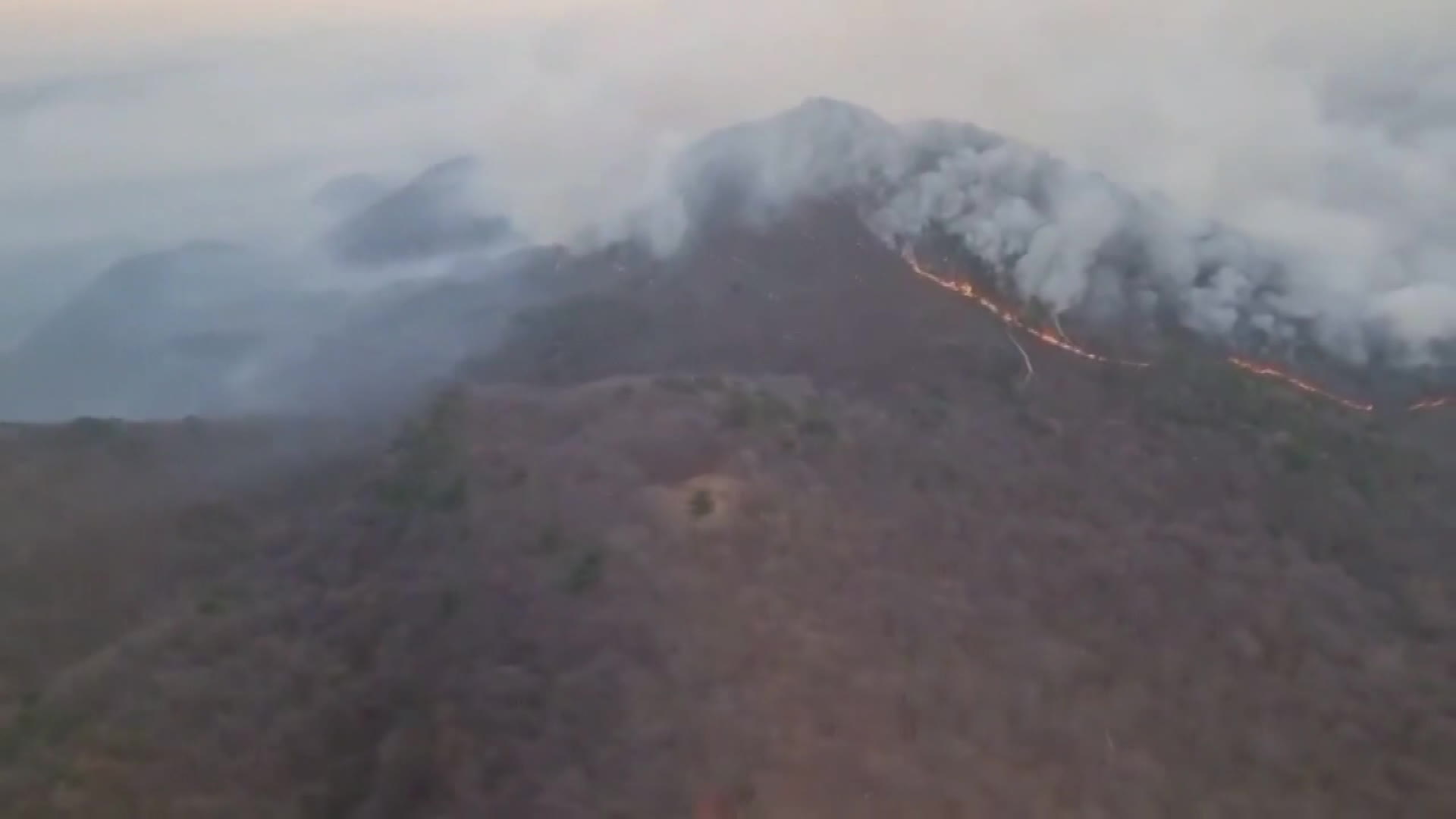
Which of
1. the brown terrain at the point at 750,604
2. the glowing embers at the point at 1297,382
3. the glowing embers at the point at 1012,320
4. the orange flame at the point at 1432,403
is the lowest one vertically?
the brown terrain at the point at 750,604

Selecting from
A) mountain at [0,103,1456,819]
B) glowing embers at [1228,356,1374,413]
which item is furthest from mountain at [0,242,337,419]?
glowing embers at [1228,356,1374,413]

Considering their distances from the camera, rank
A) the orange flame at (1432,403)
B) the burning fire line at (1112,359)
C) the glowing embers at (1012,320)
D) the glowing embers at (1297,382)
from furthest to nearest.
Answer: the orange flame at (1432,403) < the glowing embers at (1297,382) < the burning fire line at (1112,359) < the glowing embers at (1012,320)

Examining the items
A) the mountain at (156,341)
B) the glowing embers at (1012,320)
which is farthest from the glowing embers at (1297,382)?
the mountain at (156,341)

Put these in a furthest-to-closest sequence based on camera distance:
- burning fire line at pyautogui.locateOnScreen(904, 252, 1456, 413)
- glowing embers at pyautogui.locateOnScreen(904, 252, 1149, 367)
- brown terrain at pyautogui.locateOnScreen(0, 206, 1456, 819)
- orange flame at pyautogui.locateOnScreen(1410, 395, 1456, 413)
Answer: orange flame at pyautogui.locateOnScreen(1410, 395, 1456, 413)
burning fire line at pyautogui.locateOnScreen(904, 252, 1456, 413)
glowing embers at pyautogui.locateOnScreen(904, 252, 1149, 367)
brown terrain at pyautogui.locateOnScreen(0, 206, 1456, 819)

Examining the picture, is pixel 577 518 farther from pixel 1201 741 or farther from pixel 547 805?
pixel 1201 741

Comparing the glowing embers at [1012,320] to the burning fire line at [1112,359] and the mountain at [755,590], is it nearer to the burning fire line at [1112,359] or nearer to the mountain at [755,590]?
the burning fire line at [1112,359]

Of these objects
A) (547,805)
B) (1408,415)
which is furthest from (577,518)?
(1408,415)

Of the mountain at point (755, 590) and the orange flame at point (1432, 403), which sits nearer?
the mountain at point (755, 590)

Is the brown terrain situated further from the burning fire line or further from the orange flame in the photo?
the orange flame
